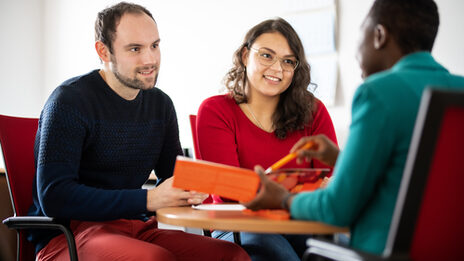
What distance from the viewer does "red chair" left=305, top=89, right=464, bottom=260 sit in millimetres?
888

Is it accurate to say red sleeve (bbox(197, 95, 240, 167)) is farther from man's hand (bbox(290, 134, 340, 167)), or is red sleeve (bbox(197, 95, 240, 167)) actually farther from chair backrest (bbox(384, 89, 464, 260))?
chair backrest (bbox(384, 89, 464, 260))

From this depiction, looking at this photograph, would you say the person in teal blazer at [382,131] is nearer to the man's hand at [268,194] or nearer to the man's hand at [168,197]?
the man's hand at [268,194]

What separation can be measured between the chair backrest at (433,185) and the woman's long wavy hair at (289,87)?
1.18 m

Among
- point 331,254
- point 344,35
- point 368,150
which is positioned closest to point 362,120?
point 368,150

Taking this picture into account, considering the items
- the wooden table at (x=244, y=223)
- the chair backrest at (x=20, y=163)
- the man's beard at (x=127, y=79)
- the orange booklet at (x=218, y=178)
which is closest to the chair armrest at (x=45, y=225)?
the chair backrest at (x=20, y=163)

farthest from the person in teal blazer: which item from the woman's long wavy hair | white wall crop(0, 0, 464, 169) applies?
white wall crop(0, 0, 464, 169)

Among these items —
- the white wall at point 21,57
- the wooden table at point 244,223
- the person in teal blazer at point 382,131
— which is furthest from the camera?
the white wall at point 21,57

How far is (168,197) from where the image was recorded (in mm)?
1542

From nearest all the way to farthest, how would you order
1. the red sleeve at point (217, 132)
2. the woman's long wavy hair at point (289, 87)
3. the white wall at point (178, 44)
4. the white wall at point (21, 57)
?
the red sleeve at point (217, 132)
the woman's long wavy hair at point (289, 87)
the white wall at point (178, 44)
the white wall at point (21, 57)

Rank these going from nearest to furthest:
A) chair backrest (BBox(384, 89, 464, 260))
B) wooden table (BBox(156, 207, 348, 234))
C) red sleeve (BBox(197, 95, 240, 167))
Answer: chair backrest (BBox(384, 89, 464, 260)) → wooden table (BBox(156, 207, 348, 234)) → red sleeve (BBox(197, 95, 240, 167))

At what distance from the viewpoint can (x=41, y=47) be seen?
5059 millimetres

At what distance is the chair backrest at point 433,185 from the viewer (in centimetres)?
89

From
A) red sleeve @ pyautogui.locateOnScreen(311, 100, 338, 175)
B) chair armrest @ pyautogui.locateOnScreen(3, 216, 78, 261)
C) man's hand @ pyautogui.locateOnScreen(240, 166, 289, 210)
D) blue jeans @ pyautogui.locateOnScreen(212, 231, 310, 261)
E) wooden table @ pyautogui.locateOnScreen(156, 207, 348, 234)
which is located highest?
red sleeve @ pyautogui.locateOnScreen(311, 100, 338, 175)

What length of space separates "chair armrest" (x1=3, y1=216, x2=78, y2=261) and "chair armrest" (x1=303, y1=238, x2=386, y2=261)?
77cm
